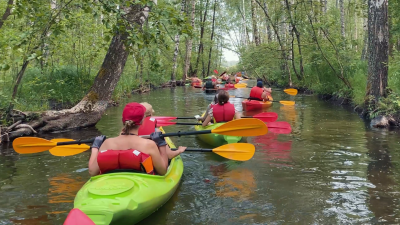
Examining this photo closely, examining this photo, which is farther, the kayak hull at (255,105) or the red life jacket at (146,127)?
the kayak hull at (255,105)

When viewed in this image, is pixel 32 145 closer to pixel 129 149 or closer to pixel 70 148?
pixel 70 148

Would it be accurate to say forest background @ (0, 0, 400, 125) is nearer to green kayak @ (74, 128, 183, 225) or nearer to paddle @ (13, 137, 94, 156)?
paddle @ (13, 137, 94, 156)

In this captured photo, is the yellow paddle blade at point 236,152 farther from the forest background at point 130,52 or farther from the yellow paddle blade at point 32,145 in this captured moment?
the yellow paddle blade at point 32,145

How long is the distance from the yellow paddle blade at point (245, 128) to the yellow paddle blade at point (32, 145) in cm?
246

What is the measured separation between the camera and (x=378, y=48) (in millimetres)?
8609

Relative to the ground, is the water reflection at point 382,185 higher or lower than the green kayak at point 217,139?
lower

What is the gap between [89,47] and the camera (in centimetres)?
1092

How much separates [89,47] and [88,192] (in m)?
8.68

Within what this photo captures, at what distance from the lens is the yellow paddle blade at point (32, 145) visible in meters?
4.94

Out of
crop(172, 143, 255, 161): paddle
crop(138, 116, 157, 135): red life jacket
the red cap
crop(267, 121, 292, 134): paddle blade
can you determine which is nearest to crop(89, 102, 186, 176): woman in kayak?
the red cap

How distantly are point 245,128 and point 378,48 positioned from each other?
216 inches

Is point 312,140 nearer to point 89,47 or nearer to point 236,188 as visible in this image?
point 236,188

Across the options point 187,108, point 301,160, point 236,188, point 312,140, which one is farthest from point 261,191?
point 187,108

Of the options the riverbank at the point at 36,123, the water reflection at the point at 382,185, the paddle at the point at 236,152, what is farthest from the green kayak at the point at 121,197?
the riverbank at the point at 36,123
